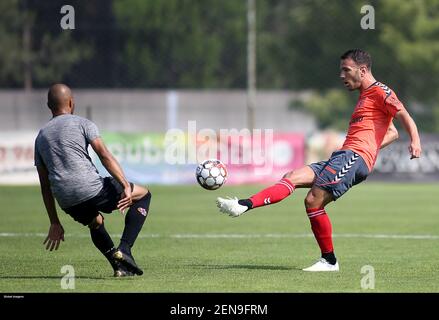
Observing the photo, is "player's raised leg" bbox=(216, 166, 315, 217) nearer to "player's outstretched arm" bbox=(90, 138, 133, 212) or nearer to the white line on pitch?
"player's outstretched arm" bbox=(90, 138, 133, 212)

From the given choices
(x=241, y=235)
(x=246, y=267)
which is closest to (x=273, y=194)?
(x=246, y=267)

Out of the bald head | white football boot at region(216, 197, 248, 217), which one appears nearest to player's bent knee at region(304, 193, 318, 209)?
white football boot at region(216, 197, 248, 217)

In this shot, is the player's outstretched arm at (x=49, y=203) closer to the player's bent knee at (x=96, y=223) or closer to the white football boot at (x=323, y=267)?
the player's bent knee at (x=96, y=223)

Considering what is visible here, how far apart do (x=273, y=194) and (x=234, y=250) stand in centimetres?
308

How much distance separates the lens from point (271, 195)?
10617mm

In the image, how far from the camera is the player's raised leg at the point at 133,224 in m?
10.2

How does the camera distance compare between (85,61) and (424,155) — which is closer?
(424,155)

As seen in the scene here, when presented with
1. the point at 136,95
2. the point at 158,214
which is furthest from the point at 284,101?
the point at 158,214

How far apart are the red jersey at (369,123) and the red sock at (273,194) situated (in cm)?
81

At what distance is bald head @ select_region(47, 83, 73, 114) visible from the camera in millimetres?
9875

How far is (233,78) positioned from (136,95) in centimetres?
946

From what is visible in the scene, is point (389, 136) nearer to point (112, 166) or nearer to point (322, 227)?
point (322, 227)

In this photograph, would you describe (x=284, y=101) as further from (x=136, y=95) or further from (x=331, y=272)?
(x=331, y=272)

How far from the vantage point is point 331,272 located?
10789mm
